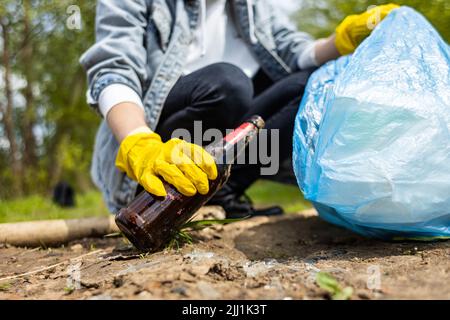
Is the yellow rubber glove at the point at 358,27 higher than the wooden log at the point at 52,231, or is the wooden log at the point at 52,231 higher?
the yellow rubber glove at the point at 358,27

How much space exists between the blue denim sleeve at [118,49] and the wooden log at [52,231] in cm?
44

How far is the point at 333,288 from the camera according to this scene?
3.07ft

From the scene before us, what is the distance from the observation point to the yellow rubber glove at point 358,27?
1754 millimetres

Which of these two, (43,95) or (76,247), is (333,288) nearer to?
(76,247)

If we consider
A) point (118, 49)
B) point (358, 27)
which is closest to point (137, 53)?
point (118, 49)

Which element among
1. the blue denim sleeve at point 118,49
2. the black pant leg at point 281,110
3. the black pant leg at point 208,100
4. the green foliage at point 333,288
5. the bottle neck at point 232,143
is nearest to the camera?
the green foliage at point 333,288

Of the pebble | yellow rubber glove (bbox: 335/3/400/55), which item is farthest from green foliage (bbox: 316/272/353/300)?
yellow rubber glove (bbox: 335/3/400/55)

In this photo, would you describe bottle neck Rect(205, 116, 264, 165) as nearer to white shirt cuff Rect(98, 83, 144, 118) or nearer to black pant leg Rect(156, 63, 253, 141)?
black pant leg Rect(156, 63, 253, 141)

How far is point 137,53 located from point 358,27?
0.83m

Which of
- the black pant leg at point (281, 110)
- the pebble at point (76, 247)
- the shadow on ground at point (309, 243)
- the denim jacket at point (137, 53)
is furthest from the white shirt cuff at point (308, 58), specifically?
the pebble at point (76, 247)

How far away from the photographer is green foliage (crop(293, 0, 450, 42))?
2451 millimetres

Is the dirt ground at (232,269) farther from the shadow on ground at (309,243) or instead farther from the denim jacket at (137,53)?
the denim jacket at (137,53)

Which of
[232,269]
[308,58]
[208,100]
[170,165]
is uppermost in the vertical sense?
[308,58]
